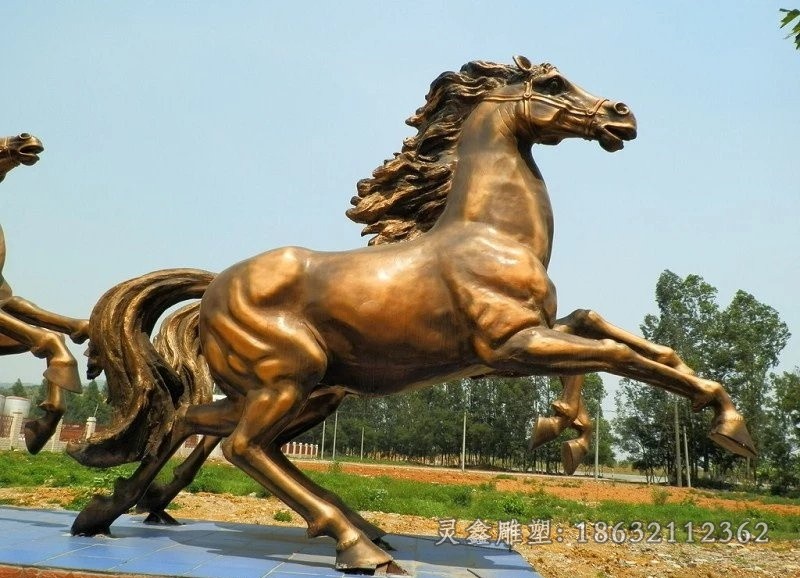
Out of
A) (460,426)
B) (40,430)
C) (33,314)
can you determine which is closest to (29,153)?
(33,314)

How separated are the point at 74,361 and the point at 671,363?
3556 millimetres

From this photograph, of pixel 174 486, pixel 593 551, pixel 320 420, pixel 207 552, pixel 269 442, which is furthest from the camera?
pixel 593 551

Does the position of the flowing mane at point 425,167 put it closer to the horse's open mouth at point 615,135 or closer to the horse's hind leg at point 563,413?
the horse's open mouth at point 615,135

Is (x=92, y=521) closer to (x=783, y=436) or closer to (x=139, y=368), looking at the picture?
(x=139, y=368)

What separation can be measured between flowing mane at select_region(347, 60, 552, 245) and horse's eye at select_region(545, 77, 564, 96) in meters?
0.34

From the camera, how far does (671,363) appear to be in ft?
11.8

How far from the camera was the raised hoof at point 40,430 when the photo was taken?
14.0 feet

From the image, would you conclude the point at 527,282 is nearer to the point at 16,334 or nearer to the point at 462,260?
the point at 462,260

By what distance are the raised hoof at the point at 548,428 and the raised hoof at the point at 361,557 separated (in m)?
1.08

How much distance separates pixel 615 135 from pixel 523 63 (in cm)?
70

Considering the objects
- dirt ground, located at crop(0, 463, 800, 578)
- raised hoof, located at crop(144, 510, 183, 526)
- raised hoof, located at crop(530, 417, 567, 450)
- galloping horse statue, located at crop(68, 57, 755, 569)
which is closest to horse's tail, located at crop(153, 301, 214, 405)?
galloping horse statue, located at crop(68, 57, 755, 569)

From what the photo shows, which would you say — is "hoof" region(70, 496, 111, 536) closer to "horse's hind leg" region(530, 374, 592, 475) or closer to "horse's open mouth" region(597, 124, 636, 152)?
"horse's hind leg" region(530, 374, 592, 475)

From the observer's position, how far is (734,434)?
337cm

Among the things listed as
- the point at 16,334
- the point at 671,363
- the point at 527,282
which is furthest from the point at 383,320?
the point at 16,334
